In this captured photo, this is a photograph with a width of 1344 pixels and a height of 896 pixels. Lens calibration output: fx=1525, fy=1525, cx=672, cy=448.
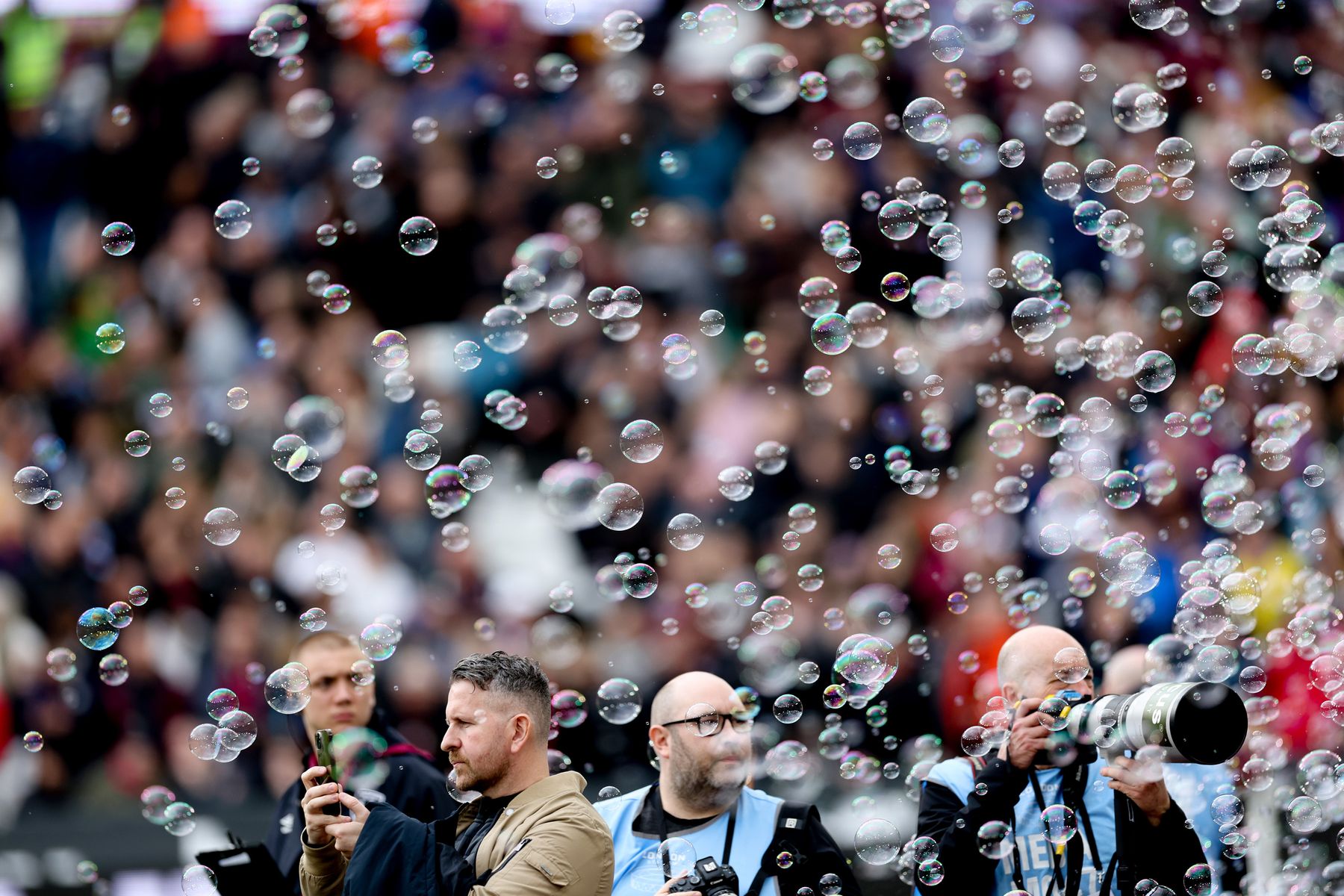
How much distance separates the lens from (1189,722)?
324 centimetres

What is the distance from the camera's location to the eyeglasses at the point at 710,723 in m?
4.06

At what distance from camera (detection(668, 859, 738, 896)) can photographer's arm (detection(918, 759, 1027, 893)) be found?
0.62 meters

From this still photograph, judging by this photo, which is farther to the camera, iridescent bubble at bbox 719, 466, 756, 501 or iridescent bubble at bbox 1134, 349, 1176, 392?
iridescent bubble at bbox 719, 466, 756, 501

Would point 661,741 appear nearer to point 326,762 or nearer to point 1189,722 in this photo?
point 326,762

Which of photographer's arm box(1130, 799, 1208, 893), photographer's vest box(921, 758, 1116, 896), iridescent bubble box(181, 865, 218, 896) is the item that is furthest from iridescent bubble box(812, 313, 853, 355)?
iridescent bubble box(181, 865, 218, 896)

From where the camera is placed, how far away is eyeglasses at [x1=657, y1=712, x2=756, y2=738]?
406 centimetres

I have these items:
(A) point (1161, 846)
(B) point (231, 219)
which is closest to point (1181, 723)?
(A) point (1161, 846)

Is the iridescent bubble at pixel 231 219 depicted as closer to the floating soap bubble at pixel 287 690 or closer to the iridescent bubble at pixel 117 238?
the iridescent bubble at pixel 117 238

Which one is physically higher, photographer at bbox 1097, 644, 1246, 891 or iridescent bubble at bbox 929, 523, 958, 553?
photographer at bbox 1097, 644, 1246, 891

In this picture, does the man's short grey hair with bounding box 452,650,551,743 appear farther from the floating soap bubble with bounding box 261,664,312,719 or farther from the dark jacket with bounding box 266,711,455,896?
the floating soap bubble with bounding box 261,664,312,719

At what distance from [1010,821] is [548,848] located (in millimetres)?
1166

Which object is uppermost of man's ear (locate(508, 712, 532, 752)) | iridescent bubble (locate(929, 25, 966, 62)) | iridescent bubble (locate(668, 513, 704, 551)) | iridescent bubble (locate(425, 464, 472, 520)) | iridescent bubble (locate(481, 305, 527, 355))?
iridescent bubble (locate(929, 25, 966, 62))

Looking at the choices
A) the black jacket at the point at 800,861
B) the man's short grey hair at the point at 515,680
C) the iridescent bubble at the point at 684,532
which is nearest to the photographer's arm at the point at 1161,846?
the black jacket at the point at 800,861

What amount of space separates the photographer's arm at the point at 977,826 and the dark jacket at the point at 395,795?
146 cm
